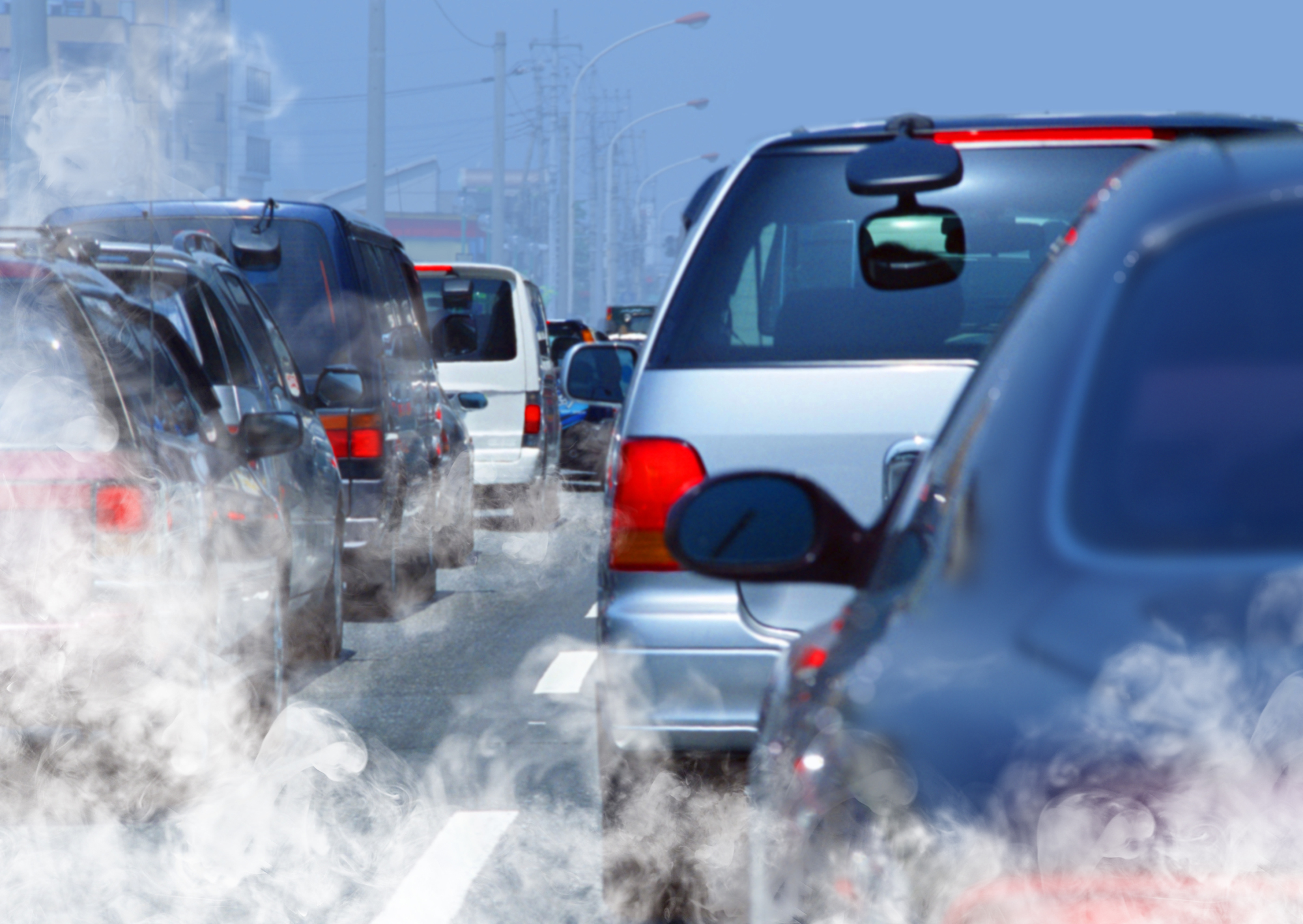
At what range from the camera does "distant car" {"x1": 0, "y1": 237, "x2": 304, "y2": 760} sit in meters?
4.53

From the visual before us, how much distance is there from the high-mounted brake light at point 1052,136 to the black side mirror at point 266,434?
3026 millimetres

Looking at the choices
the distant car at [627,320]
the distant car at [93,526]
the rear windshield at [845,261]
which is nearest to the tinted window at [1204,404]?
the rear windshield at [845,261]

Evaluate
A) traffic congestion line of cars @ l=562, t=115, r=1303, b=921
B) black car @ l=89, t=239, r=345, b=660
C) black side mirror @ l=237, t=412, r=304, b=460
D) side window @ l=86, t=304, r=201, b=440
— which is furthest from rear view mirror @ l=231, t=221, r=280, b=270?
traffic congestion line of cars @ l=562, t=115, r=1303, b=921

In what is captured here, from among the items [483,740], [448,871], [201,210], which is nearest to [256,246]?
[201,210]

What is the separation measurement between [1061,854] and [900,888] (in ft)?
0.49

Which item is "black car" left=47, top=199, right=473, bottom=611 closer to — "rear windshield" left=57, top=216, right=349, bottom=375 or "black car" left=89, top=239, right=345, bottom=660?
"rear windshield" left=57, top=216, right=349, bottom=375

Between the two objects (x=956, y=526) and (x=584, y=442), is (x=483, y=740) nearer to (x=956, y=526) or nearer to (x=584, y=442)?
(x=956, y=526)

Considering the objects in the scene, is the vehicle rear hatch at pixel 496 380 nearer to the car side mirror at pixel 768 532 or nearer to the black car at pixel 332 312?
the black car at pixel 332 312

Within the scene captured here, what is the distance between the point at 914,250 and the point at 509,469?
10595 millimetres

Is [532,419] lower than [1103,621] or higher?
lower

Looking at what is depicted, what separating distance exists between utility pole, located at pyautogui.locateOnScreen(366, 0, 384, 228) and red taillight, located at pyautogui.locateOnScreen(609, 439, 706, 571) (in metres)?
23.6

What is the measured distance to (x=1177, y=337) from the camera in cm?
170

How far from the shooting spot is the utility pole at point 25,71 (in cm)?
1267

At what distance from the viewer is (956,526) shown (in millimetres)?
1782
